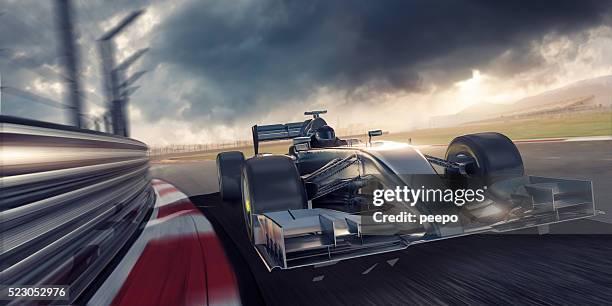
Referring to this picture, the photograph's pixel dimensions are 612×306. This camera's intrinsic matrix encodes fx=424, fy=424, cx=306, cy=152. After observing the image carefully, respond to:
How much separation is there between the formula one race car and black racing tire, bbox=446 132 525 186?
0.01m

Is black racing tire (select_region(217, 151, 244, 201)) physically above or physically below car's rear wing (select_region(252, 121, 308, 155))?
below

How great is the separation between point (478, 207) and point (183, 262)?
288 cm

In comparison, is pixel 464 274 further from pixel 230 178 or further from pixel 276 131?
pixel 276 131

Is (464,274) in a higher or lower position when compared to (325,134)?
lower

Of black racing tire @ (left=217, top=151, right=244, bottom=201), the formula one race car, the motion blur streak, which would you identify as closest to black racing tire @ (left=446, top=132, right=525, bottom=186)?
the formula one race car

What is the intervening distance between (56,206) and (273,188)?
5.95 feet

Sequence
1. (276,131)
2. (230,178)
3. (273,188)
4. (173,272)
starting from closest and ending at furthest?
1. (173,272)
2. (273,188)
3. (230,178)
4. (276,131)

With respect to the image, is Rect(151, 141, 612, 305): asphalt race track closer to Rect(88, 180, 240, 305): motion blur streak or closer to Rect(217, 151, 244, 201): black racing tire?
Rect(88, 180, 240, 305): motion blur streak

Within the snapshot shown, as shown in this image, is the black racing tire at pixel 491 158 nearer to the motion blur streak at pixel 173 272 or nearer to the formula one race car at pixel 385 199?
the formula one race car at pixel 385 199

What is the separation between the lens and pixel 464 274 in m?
3.20

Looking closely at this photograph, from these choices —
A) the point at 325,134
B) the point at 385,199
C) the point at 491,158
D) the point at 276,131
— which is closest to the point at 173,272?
the point at 385,199

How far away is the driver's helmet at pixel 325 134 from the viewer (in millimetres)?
6216

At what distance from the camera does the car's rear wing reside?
7668mm

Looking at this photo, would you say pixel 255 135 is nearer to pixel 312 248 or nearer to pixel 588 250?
pixel 312 248
